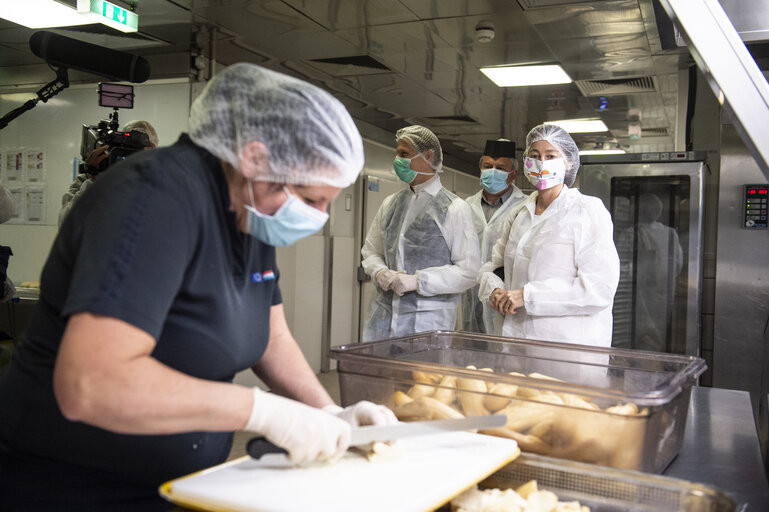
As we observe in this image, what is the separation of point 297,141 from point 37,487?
672 millimetres

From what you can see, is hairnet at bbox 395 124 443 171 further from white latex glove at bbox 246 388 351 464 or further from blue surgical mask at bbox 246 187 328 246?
white latex glove at bbox 246 388 351 464

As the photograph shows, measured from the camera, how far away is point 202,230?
1.00 metres

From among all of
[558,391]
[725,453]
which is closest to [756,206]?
[725,453]

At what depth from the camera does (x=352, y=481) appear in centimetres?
95

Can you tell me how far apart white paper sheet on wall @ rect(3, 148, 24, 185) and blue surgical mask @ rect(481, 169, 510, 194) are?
2957 millimetres

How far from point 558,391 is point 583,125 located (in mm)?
5859

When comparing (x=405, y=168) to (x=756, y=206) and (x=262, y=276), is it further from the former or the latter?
(x=262, y=276)

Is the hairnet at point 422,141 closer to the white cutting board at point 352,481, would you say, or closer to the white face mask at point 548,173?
the white face mask at point 548,173

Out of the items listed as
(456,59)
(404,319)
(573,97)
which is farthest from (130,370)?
(573,97)

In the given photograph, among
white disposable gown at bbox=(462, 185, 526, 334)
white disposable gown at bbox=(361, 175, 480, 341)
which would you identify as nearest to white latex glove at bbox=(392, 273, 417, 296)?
white disposable gown at bbox=(361, 175, 480, 341)

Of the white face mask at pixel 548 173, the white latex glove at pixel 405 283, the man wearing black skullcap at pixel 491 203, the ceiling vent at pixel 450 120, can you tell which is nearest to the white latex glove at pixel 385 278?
the white latex glove at pixel 405 283

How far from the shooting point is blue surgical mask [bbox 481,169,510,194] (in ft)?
12.6

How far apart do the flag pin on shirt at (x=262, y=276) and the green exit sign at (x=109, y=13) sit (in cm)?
282

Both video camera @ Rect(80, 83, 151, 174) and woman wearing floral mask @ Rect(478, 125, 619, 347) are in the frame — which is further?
video camera @ Rect(80, 83, 151, 174)
